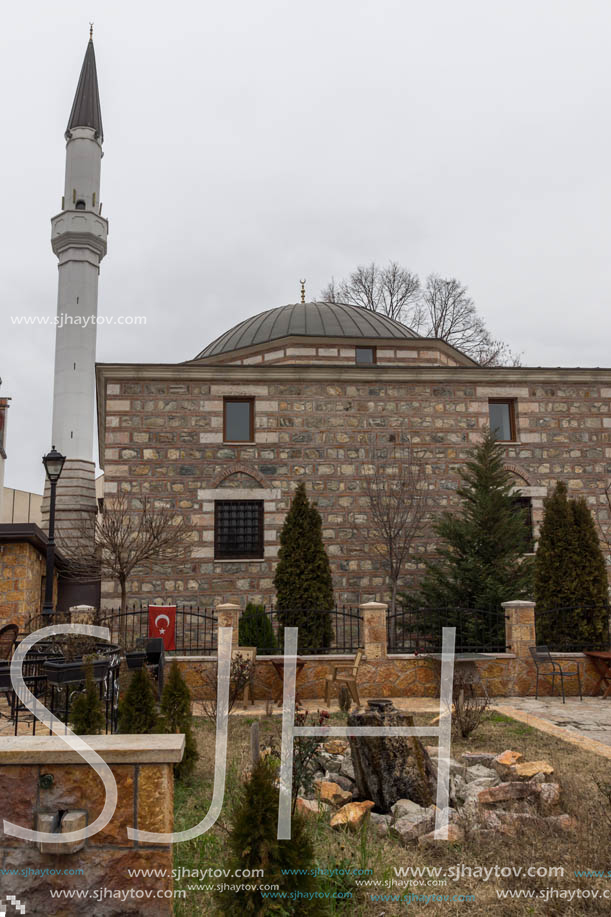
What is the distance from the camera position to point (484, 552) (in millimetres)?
15555

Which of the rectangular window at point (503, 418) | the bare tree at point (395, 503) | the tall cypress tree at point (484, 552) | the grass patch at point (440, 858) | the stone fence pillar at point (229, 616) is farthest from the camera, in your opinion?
the rectangular window at point (503, 418)

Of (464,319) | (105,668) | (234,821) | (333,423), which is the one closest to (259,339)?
(333,423)

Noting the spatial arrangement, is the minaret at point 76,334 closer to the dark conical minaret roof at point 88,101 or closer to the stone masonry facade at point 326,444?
the dark conical minaret roof at point 88,101

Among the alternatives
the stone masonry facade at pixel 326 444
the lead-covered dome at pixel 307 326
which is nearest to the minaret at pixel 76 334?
the lead-covered dome at pixel 307 326

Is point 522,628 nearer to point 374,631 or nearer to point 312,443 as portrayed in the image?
point 374,631

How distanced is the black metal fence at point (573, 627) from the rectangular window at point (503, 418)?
5.98 metres

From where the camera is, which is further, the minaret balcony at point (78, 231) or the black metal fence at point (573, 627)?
the minaret balcony at point (78, 231)

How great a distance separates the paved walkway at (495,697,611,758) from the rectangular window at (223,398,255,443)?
8911 mm

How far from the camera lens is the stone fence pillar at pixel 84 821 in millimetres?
3090

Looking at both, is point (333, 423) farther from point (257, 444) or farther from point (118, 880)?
point (118, 880)

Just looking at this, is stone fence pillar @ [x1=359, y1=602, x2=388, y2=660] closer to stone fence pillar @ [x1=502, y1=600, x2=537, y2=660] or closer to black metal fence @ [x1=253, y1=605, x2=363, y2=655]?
black metal fence @ [x1=253, y1=605, x2=363, y2=655]

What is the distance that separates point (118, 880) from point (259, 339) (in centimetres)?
2041

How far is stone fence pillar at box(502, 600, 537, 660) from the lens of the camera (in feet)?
40.4

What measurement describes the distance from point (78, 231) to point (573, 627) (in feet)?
75.8
